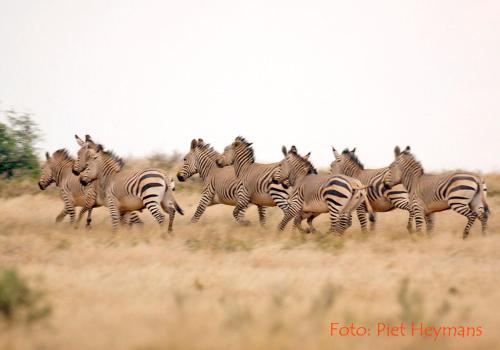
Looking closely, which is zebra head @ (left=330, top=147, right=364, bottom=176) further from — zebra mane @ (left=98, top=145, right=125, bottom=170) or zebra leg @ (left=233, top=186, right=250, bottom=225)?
zebra mane @ (left=98, top=145, right=125, bottom=170)

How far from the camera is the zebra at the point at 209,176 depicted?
18828 millimetres

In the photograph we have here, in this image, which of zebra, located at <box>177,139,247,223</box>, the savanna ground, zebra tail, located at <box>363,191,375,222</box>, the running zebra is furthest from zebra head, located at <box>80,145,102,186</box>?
zebra tail, located at <box>363,191,375,222</box>

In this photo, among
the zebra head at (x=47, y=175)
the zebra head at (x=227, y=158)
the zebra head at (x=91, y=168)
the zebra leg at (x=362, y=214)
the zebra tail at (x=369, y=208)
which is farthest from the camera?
the zebra head at (x=47, y=175)

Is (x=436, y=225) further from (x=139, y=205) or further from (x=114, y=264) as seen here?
A: (x=114, y=264)

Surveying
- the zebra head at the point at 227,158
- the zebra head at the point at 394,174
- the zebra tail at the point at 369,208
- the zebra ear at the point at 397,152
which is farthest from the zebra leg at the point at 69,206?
the zebra ear at the point at 397,152

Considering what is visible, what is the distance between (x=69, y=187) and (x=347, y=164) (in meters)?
7.06

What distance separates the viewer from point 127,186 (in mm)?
16891

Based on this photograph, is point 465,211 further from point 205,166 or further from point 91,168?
point 91,168

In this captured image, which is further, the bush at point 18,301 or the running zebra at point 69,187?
the running zebra at point 69,187

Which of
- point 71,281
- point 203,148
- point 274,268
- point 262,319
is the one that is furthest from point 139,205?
point 262,319


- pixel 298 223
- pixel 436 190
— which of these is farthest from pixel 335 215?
pixel 436 190

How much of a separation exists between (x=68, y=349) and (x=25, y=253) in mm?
7483

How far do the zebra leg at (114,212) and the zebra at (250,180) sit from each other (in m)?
2.96

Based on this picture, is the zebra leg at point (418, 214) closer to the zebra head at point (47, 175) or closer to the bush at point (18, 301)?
the zebra head at point (47, 175)
